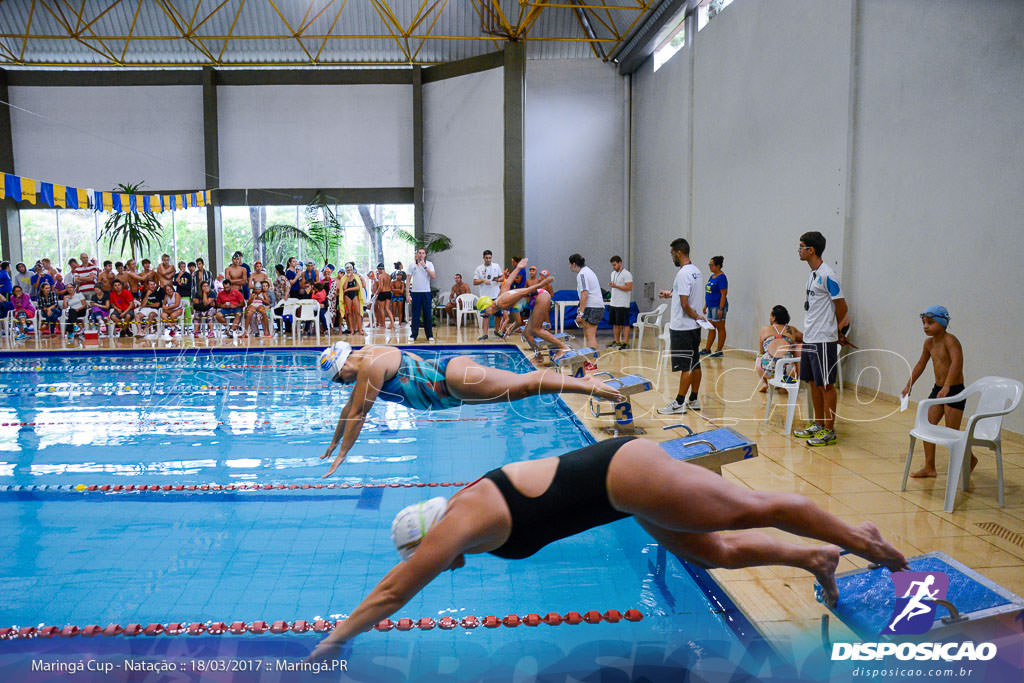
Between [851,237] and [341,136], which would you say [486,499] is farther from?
[341,136]

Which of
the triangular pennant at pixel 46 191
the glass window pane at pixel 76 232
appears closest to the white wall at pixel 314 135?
the glass window pane at pixel 76 232

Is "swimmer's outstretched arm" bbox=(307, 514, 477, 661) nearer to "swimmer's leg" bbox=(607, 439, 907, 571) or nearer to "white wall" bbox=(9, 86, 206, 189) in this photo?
"swimmer's leg" bbox=(607, 439, 907, 571)

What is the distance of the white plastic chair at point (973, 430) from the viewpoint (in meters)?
3.51

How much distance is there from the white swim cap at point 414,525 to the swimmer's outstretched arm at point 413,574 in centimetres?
5

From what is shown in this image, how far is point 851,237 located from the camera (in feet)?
23.9

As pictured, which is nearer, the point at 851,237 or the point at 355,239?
the point at 851,237

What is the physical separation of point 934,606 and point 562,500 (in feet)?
4.04

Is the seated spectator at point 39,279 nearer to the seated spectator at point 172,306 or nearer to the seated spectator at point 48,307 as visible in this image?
the seated spectator at point 48,307

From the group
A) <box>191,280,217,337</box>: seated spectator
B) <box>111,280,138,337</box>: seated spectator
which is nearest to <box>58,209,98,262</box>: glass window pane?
<box>111,280,138,337</box>: seated spectator

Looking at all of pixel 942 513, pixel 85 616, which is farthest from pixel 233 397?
pixel 942 513

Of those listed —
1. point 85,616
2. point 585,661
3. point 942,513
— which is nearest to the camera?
point 585,661

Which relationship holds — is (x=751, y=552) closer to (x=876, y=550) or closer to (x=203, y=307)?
(x=876, y=550)

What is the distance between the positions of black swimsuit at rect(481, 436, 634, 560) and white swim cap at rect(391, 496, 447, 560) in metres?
0.18

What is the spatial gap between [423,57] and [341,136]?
2.63m
